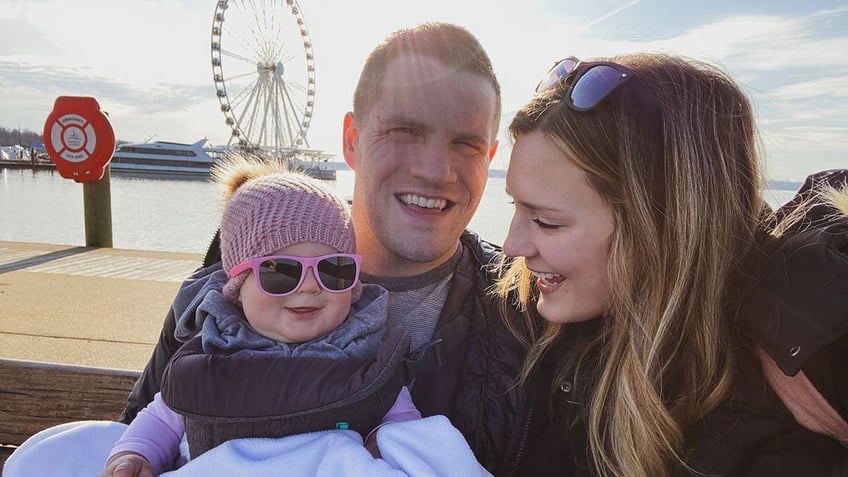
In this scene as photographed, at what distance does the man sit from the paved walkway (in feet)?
2.83

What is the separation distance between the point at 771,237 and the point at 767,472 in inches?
16.7

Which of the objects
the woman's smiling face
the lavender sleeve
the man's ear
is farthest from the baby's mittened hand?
the man's ear

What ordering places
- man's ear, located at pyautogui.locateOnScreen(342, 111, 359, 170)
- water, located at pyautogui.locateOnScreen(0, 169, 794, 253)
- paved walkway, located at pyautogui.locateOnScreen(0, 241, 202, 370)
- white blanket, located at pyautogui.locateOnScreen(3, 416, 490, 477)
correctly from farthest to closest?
1. water, located at pyautogui.locateOnScreen(0, 169, 794, 253)
2. paved walkway, located at pyautogui.locateOnScreen(0, 241, 202, 370)
3. man's ear, located at pyautogui.locateOnScreen(342, 111, 359, 170)
4. white blanket, located at pyautogui.locateOnScreen(3, 416, 490, 477)

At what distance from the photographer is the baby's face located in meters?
1.32

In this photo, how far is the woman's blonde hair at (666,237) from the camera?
1.14 m

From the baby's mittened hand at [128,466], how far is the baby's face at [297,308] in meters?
0.35

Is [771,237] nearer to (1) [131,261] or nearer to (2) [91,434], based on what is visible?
(2) [91,434]

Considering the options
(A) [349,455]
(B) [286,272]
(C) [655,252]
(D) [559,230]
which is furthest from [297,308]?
(C) [655,252]

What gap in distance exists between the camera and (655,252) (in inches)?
47.2

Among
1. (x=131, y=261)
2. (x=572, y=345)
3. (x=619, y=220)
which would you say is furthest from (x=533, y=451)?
(x=131, y=261)

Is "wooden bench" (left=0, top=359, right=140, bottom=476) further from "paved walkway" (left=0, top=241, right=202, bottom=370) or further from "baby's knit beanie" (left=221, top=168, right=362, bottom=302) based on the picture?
"baby's knit beanie" (left=221, top=168, right=362, bottom=302)

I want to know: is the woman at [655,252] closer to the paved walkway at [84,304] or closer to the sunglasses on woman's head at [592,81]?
the sunglasses on woman's head at [592,81]

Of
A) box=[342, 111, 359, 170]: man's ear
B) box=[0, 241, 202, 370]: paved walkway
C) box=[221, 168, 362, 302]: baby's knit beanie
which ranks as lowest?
box=[0, 241, 202, 370]: paved walkway

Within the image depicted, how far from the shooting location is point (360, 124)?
6.39 feet
